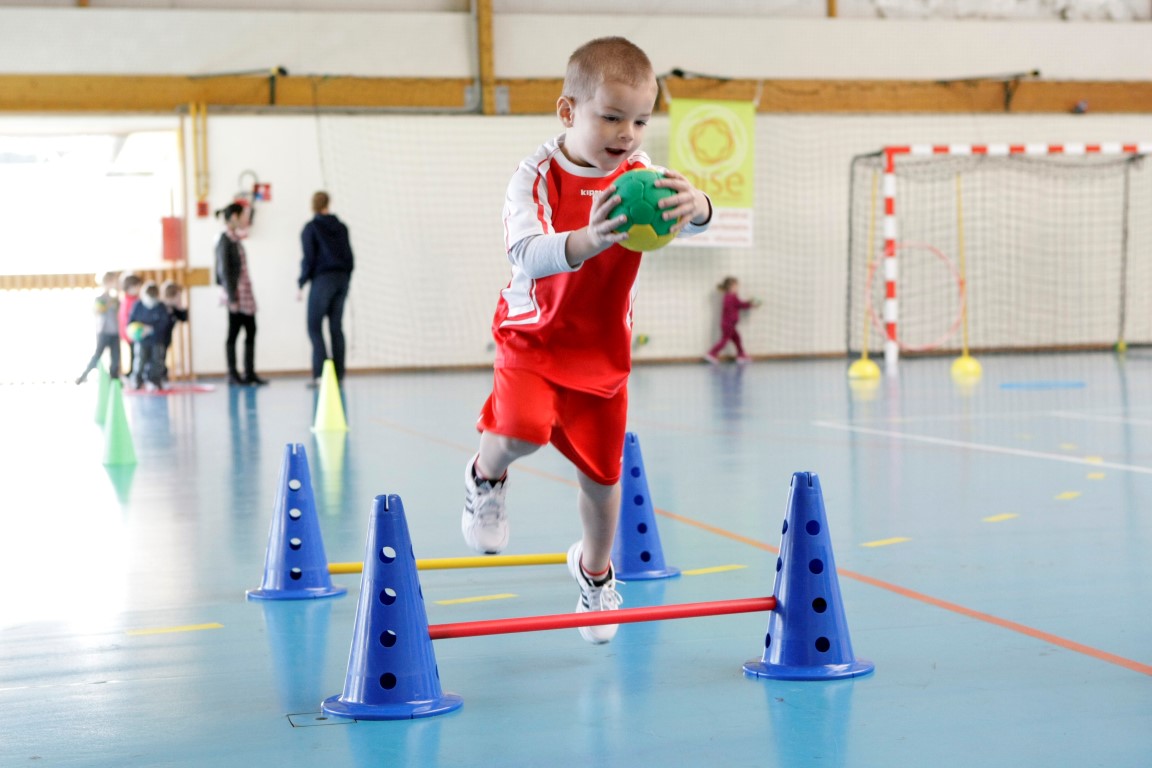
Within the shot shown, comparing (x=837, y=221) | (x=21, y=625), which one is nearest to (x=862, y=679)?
(x=21, y=625)

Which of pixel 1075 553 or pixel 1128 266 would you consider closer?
pixel 1075 553

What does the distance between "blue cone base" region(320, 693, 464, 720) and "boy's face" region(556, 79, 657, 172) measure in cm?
124

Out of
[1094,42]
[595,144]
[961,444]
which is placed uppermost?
[1094,42]

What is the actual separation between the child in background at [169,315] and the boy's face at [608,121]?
11158mm

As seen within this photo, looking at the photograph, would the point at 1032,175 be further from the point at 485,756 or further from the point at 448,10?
the point at 485,756

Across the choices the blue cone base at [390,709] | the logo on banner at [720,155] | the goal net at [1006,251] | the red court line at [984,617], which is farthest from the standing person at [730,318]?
the blue cone base at [390,709]

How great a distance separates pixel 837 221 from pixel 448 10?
557cm

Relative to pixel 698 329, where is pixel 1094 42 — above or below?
above

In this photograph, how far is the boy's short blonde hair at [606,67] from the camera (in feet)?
9.14

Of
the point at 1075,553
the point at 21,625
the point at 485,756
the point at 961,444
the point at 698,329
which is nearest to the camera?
the point at 485,756

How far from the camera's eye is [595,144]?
2.92m

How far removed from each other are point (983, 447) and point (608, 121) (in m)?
4.84

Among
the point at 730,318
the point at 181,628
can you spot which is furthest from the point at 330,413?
the point at 730,318

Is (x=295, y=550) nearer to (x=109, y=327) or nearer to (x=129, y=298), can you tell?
(x=109, y=327)
